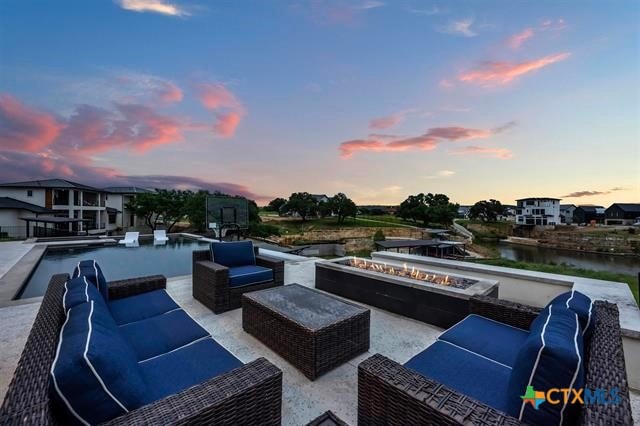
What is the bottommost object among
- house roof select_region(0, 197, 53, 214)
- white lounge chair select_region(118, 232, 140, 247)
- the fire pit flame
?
white lounge chair select_region(118, 232, 140, 247)

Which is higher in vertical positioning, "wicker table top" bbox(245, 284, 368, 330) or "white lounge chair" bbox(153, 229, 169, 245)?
"wicker table top" bbox(245, 284, 368, 330)

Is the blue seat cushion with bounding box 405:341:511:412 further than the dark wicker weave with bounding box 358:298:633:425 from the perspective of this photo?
Yes

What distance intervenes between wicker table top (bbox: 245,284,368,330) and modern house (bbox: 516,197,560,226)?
53.6 meters

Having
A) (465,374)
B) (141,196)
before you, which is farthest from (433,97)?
(141,196)

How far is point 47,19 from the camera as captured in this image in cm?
669

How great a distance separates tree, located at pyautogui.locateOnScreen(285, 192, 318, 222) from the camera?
35938mm

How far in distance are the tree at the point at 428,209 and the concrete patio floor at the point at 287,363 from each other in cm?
3976

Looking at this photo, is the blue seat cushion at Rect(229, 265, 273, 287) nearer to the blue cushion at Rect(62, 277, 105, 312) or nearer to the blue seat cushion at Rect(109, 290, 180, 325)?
the blue seat cushion at Rect(109, 290, 180, 325)

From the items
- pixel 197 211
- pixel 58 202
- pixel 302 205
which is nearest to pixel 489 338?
pixel 197 211

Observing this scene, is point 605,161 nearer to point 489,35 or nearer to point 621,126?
point 621,126

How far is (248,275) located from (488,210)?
51.1m

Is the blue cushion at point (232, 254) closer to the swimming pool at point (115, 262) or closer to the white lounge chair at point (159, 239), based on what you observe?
the swimming pool at point (115, 262)

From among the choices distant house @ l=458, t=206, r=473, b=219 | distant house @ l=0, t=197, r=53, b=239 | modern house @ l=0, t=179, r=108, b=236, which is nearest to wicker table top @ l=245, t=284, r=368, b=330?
modern house @ l=0, t=179, r=108, b=236

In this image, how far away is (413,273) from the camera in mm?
3982
